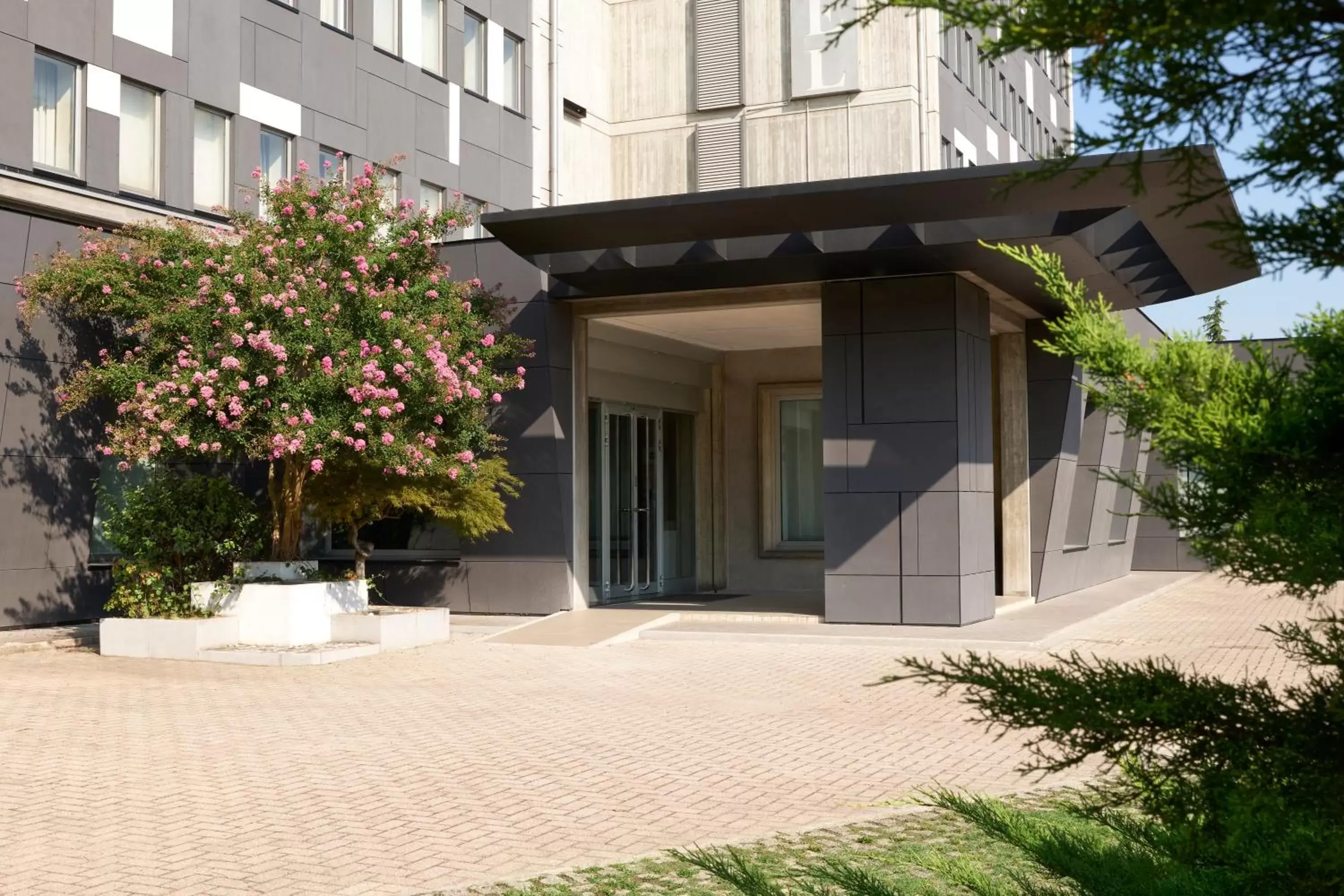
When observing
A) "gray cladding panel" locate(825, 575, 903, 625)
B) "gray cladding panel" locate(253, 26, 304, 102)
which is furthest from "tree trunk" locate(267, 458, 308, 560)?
"gray cladding panel" locate(253, 26, 304, 102)

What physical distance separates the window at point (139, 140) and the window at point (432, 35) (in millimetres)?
6577

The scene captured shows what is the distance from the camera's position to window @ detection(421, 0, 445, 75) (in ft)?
84.0

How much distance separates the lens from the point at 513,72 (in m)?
28.7

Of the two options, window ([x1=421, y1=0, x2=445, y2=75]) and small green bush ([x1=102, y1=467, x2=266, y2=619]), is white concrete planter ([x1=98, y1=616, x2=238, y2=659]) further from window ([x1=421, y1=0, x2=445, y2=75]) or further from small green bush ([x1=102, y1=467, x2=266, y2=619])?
window ([x1=421, y1=0, x2=445, y2=75])

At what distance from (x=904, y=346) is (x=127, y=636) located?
9194mm

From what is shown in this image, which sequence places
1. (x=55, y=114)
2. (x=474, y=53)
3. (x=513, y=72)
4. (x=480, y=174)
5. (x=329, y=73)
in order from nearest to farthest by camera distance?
(x=55, y=114), (x=329, y=73), (x=480, y=174), (x=474, y=53), (x=513, y=72)

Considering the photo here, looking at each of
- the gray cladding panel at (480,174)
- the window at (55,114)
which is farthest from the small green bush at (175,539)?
the gray cladding panel at (480,174)

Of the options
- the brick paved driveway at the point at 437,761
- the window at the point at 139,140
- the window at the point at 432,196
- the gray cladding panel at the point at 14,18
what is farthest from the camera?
the window at the point at 432,196

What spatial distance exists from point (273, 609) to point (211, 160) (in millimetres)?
8905

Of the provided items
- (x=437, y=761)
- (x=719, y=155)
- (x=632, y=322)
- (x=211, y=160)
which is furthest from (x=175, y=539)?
(x=719, y=155)

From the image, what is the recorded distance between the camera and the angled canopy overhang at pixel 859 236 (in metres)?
14.2

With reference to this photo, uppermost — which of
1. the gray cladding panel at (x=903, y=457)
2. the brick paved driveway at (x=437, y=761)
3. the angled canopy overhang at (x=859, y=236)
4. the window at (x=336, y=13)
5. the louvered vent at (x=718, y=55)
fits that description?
the louvered vent at (x=718, y=55)

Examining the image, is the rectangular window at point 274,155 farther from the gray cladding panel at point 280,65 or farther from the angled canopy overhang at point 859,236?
the angled canopy overhang at point 859,236

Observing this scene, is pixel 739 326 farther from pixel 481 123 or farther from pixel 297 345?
pixel 481 123
